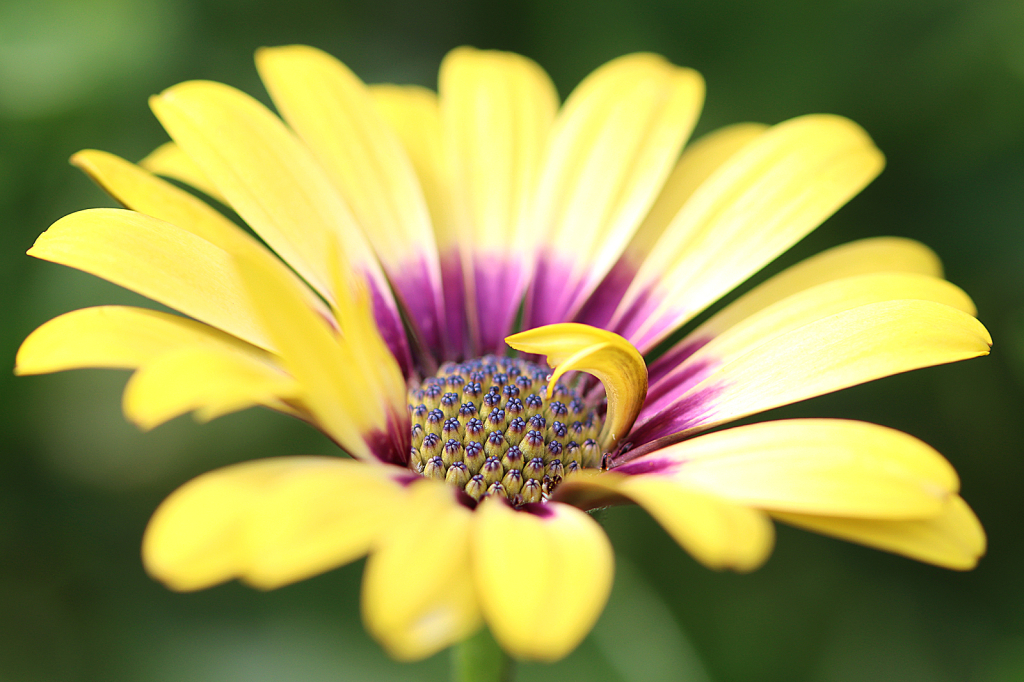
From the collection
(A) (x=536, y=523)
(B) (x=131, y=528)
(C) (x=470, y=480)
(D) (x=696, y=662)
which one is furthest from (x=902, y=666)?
(B) (x=131, y=528)

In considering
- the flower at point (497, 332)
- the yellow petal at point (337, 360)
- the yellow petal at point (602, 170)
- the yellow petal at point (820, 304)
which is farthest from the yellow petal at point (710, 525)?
the yellow petal at point (602, 170)

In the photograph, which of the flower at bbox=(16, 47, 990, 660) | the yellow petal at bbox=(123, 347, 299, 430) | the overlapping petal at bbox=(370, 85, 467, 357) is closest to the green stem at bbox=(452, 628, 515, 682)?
the flower at bbox=(16, 47, 990, 660)

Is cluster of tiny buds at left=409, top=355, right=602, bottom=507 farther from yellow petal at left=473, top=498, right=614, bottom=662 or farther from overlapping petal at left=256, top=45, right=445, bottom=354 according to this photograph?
yellow petal at left=473, top=498, right=614, bottom=662

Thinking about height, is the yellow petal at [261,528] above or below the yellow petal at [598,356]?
above

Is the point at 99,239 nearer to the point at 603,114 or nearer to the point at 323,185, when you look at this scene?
the point at 323,185

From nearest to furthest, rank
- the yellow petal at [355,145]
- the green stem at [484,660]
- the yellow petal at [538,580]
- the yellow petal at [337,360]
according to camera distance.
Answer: the yellow petal at [538,580]
the yellow petal at [337,360]
the green stem at [484,660]
the yellow petal at [355,145]

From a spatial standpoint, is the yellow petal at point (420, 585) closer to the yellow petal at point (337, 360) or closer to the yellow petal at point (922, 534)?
the yellow petal at point (337, 360)
